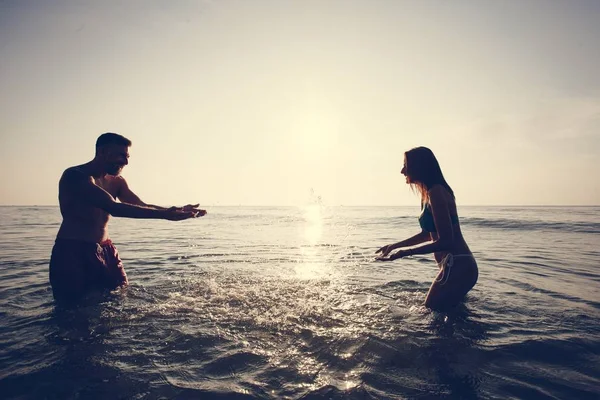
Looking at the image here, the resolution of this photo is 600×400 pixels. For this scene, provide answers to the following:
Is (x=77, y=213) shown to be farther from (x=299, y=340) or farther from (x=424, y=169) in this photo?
(x=424, y=169)

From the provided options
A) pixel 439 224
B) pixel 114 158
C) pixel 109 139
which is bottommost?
pixel 439 224

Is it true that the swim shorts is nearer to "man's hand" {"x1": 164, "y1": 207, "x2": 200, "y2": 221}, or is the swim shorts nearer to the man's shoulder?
the man's shoulder

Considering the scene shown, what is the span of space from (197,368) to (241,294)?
8.73 ft

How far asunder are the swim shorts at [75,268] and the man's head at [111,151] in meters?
1.33

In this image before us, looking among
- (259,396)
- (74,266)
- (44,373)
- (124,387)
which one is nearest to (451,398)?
(259,396)

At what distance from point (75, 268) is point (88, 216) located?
854 millimetres

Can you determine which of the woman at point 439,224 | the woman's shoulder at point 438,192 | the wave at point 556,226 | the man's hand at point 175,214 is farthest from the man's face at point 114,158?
the wave at point 556,226

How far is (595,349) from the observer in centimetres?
371

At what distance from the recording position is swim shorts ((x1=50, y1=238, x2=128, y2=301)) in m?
4.83

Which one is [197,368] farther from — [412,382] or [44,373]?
[412,382]

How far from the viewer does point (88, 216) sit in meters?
5.06

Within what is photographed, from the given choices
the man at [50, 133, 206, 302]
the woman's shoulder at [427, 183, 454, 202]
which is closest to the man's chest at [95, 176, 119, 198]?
the man at [50, 133, 206, 302]

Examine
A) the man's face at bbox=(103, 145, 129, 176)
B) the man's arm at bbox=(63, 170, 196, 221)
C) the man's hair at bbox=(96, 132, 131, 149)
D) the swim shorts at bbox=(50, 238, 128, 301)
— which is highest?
the man's hair at bbox=(96, 132, 131, 149)

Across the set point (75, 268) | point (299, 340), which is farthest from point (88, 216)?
point (299, 340)
